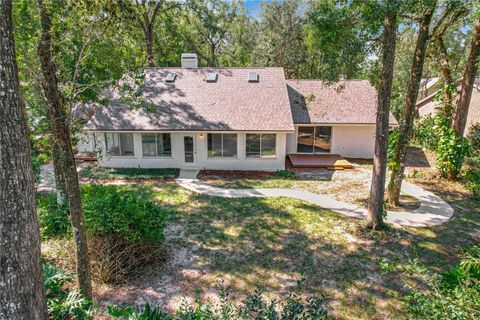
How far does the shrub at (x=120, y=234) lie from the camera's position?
23.4 feet

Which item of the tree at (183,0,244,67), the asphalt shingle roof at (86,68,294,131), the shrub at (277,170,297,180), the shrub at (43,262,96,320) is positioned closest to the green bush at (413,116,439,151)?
the shrub at (277,170,297,180)

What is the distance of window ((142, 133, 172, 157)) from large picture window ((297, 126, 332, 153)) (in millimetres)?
7715

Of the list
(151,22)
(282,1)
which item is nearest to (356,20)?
(151,22)

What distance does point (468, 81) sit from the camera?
1324 cm

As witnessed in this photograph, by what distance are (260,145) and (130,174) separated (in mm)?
6759

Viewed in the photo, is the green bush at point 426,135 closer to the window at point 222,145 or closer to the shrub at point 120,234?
the window at point 222,145

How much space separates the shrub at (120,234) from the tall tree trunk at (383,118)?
251 inches

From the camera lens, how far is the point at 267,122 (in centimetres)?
1603

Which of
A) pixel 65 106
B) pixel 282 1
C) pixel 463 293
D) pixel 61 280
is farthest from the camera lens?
pixel 282 1

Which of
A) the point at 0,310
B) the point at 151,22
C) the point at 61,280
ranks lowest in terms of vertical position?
the point at 61,280

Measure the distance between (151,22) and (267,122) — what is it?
13.3m

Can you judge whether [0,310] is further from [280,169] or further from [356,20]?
[280,169]

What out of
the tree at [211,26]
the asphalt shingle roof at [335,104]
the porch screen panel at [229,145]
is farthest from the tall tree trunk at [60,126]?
the tree at [211,26]

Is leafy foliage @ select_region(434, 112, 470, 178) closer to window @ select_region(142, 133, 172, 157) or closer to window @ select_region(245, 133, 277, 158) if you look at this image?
window @ select_region(245, 133, 277, 158)
